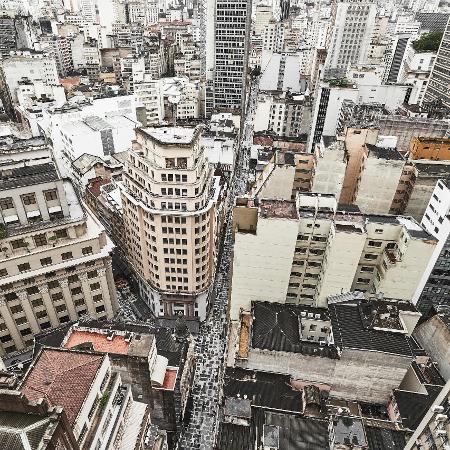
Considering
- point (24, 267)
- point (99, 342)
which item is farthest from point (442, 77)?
point (24, 267)

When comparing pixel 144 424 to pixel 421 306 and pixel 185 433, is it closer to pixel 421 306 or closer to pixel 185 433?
pixel 185 433

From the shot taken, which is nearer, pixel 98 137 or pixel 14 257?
pixel 14 257

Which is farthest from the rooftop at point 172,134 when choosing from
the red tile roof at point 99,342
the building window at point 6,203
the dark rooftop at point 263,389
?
the dark rooftop at point 263,389

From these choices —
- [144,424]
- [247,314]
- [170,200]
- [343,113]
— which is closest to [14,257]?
[170,200]

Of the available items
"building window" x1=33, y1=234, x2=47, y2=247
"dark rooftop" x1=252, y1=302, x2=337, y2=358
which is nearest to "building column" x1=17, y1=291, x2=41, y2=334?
"building window" x1=33, y1=234, x2=47, y2=247

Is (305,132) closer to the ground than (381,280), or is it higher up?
closer to the ground

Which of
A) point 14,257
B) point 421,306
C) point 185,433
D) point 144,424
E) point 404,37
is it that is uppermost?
point 404,37

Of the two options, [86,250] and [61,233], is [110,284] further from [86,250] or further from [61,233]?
[61,233]

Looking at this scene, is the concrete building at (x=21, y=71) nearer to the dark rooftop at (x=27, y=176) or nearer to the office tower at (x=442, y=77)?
the dark rooftop at (x=27, y=176)
